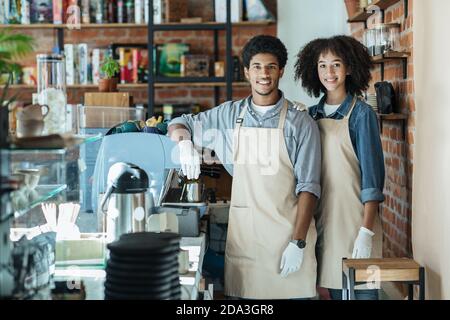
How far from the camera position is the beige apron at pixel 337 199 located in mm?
2441

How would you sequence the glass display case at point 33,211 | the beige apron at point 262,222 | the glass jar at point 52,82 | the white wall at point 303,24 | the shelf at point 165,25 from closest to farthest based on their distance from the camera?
the glass display case at point 33,211 → the glass jar at point 52,82 → the beige apron at point 262,222 → the white wall at point 303,24 → the shelf at point 165,25

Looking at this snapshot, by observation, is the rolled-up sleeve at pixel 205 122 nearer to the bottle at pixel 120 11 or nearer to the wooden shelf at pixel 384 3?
the wooden shelf at pixel 384 3

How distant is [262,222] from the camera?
2.41m

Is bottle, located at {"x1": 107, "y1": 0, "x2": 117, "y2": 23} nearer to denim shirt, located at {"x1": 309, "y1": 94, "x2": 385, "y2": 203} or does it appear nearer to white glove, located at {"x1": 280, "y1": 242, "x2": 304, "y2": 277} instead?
denim shirt, located at {"x1": 309, "y1": 94, "x2": 385, "y2": 203}

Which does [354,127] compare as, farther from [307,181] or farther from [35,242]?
[35,242]

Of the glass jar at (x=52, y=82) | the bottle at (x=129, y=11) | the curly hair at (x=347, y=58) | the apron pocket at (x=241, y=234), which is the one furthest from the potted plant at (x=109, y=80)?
the glass jar at (x=52, y=82)

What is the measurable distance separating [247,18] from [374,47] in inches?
78.7

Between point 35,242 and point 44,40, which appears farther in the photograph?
point 44,40

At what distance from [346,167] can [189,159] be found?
0.48 meters

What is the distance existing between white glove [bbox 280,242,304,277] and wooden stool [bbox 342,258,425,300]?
133 mm

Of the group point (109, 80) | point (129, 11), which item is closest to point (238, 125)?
point (109, 80)

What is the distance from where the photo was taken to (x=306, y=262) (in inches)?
95.6

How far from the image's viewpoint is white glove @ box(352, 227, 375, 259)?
7.96 ft

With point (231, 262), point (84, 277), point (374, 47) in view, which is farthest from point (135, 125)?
point (84, 277)
